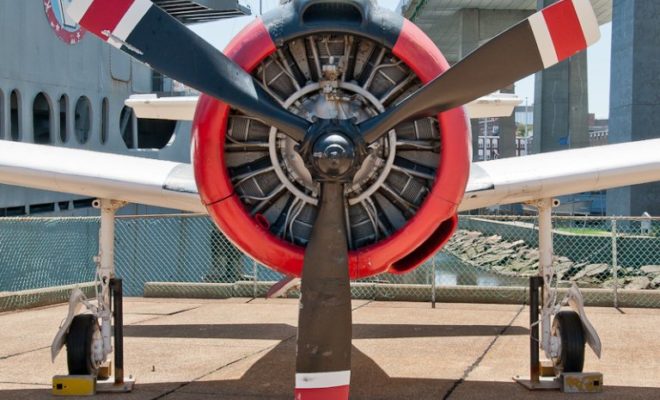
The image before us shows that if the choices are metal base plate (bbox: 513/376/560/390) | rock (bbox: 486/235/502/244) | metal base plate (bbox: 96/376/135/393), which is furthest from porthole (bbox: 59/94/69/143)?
metal base plate (bbox: 513/376/560/390)

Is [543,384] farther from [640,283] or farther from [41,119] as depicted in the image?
[41,119]

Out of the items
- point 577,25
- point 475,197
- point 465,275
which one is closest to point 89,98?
point 465,275

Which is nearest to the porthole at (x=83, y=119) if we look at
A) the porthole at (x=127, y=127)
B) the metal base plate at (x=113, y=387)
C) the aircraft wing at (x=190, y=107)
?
the porthole at (x=127, y=127)

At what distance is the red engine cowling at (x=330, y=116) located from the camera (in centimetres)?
525

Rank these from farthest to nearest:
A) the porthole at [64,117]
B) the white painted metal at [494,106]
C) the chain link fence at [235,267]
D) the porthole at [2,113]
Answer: the porthole at [64,117], the porthole at [2,113], the chain link fence at [235,267], the white painted metal at [494,106]

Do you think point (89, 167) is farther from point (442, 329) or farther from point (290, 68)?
point (442, 329)

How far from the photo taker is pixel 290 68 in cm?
533

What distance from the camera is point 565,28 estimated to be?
4770 mm

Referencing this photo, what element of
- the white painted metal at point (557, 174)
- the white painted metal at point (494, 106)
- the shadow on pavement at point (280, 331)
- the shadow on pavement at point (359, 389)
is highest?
the white painted metal at point (494, 106)

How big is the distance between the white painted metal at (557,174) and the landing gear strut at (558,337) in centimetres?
57

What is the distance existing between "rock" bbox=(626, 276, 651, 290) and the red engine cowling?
36.9ft

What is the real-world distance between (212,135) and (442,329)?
4.93 m

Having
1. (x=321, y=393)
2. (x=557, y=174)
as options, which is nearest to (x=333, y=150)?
(x=321, y=393)

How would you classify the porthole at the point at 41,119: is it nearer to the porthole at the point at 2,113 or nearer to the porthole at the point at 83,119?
the porthole at the point at 83,119
